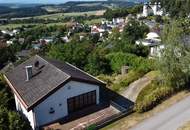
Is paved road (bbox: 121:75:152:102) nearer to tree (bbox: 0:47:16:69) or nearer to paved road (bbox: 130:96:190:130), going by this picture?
paved road (bbox: 130:96:190:130)

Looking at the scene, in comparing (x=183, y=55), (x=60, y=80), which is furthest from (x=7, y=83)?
(x=183, y=55)

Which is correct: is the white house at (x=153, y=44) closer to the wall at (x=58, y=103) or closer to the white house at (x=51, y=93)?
the white house at (x=51, y=93)

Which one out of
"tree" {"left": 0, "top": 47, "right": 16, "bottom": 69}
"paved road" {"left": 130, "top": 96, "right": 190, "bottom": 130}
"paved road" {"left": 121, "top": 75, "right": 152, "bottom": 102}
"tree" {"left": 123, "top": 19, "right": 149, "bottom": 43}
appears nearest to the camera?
"paved road" {"left": 130, "top": 96, "right": 190, "bottom": 130}

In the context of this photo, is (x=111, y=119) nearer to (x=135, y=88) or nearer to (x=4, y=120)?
(x=4, y=120)

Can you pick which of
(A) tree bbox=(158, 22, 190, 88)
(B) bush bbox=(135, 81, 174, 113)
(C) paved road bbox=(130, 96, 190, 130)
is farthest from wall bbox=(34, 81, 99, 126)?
(A) tree bbox=(158, 22, 190, 88)

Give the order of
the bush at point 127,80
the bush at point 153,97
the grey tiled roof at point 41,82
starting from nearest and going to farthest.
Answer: the grey tiled roof at point 41,82, the bush at point 153,97, the bush at point 127,80

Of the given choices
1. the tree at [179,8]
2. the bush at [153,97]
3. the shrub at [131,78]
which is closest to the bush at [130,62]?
the shrub at [131,78]

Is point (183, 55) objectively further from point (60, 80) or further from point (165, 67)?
point (60, 80)
